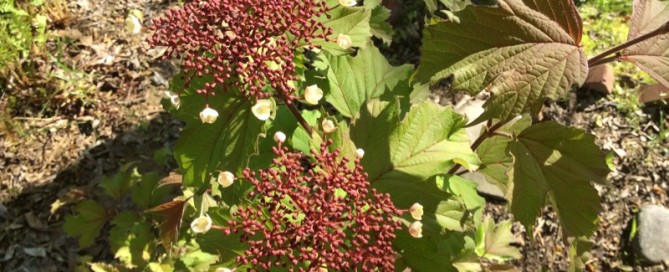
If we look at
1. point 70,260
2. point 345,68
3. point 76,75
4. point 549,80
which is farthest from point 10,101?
point 549,80

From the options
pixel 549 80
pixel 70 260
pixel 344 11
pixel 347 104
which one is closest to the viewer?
pixel 549 80

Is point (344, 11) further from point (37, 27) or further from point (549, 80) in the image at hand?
point (37, 27)

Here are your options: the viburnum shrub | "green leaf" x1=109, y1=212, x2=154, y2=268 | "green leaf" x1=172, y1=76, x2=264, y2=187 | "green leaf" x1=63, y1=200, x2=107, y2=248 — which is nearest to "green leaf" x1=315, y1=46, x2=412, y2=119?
the viburnum shrub

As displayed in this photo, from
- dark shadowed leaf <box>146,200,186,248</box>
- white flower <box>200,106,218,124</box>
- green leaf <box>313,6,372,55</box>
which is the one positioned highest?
green leaf <box>313,6,372,55</box>

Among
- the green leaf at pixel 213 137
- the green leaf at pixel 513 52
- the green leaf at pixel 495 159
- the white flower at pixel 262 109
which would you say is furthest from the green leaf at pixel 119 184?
the green leaf at pixel 513 52

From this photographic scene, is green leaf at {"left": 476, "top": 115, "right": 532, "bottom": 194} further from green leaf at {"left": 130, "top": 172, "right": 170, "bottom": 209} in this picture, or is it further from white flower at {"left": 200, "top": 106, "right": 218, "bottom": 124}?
green leaf at {"left": 130, "top": 172, "right": 170, "bottom": 209}

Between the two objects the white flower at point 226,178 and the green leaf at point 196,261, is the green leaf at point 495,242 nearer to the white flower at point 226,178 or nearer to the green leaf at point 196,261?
the green leaf at point 196,261
